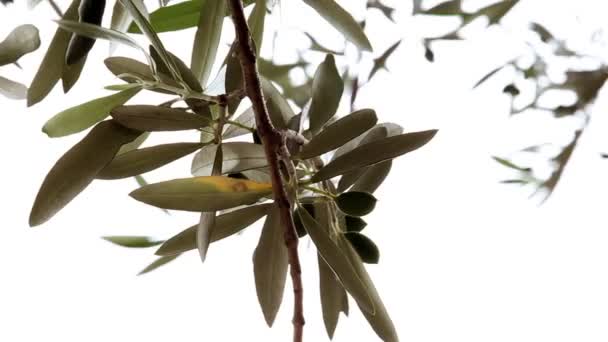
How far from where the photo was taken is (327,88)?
52 cm

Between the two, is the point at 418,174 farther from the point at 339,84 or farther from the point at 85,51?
the point at 85,51

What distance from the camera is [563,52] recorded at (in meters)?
0.81

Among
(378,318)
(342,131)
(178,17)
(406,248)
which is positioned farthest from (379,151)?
(406,248)

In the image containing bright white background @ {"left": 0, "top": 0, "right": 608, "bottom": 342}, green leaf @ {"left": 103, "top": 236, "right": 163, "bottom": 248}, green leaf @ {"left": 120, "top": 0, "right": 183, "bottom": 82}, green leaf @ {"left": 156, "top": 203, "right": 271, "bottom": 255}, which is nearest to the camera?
green leaf @ {"left": 120, "top": 0, "right": 183, "bottom": 82}

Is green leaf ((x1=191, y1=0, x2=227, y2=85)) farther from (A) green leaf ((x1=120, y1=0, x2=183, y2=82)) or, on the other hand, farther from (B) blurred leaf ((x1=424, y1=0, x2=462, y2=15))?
(B) blurred leaf ((x1=424, y1=0, x2=462, y2=15))

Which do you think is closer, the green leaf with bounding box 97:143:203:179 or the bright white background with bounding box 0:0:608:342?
the green leaf with bounding box 97:143:203:179

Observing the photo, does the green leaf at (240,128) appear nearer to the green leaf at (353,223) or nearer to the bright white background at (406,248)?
the green leaf at (353,223)

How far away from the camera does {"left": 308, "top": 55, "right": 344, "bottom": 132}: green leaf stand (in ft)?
1.70

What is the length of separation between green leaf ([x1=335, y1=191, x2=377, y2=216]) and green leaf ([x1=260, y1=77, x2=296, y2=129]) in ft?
0.28

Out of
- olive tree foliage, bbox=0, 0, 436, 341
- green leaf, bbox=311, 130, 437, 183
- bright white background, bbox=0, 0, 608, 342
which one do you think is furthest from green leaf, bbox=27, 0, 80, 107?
bright white background, bbox=0, 0, 608, 342

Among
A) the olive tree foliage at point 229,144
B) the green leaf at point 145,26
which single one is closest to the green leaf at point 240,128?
the olive tree foliage at point 229,144

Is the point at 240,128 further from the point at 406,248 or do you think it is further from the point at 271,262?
the point at 406,248

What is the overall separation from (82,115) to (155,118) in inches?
2.4

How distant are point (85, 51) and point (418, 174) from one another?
2.76ft
